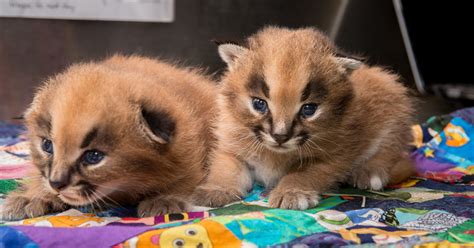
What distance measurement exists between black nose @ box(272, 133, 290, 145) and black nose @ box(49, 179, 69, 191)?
764 mm

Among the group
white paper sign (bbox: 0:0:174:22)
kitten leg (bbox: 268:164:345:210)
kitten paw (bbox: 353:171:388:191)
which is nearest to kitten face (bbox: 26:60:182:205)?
kitten leg (bbox: 268:164:345:210)

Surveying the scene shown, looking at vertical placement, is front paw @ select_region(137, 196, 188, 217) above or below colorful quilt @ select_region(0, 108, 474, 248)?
above

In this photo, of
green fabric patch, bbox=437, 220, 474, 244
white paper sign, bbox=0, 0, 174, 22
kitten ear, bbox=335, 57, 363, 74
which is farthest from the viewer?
white paper sign, bbox=0, 0, 174, 22

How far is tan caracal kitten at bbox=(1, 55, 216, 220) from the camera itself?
6.62 feet

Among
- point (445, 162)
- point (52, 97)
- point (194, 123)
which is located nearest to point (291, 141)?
point (194, 123)

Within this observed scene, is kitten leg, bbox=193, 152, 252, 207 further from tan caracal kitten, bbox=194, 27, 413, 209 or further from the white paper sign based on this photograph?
the white paper sign

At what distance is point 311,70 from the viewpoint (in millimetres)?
2332

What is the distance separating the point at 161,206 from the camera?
2.17 m

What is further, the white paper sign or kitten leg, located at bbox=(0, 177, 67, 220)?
the white paper sign

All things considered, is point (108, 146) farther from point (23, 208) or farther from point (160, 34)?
point (160, 34)

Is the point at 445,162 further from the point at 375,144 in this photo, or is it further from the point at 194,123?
the point at 194,123

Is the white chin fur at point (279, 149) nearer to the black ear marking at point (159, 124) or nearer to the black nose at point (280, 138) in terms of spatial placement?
the black nose at point (280, 138)

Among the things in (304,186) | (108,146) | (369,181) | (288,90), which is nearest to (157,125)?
(108,146)

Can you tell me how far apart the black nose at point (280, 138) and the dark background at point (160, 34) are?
161 centimetres
